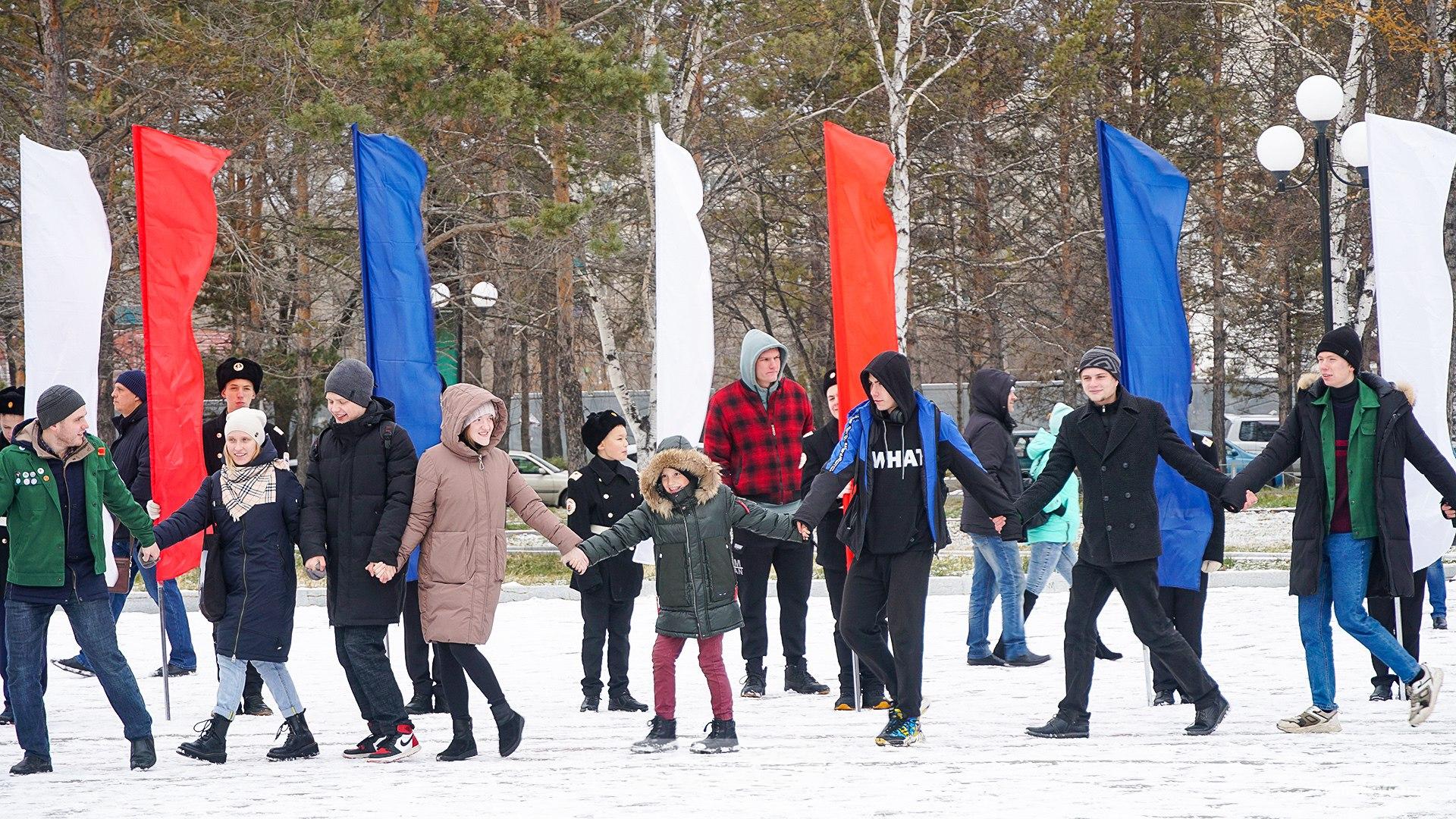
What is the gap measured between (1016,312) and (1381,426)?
883 inches

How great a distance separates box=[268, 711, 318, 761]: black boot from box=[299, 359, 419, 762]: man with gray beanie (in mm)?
204

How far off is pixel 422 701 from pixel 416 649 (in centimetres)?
38

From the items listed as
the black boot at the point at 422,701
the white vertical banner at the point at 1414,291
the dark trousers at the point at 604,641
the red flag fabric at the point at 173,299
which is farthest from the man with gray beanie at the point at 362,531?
the white vertical banner at the point at 1414,291

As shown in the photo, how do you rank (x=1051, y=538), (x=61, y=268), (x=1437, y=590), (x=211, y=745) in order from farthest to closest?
1. (x=1051, y=538)
2. (x=1437, y=590)
3. (x=61, y=268)
4. (x=211, y=745)

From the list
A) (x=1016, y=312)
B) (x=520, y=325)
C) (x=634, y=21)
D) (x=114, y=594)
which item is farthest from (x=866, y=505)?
(x=1016, y=312)

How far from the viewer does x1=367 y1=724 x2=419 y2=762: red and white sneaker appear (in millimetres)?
6941

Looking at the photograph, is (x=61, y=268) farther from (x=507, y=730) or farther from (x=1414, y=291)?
(x=1414, y=291)

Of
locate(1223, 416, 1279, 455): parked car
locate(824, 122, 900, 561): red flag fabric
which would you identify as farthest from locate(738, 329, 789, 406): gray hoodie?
locate(1223, 416, 1279, 455): parked car

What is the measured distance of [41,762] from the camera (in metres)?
6.77

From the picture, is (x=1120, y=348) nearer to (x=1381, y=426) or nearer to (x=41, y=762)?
(x=1381, y=426)

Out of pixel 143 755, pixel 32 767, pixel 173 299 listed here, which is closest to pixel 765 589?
pixel 143 755

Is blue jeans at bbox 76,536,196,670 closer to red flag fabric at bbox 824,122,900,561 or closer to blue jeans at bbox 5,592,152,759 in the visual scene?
blue jeans at bbox 5,592,152,759

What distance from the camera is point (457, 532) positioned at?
6.99m

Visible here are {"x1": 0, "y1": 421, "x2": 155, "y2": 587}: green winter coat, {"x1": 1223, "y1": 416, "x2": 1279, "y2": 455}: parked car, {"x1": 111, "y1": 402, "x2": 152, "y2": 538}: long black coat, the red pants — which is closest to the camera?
{"x1": 0, "y1": 421, "x2": 155, "y2": 587}: green winter coat
